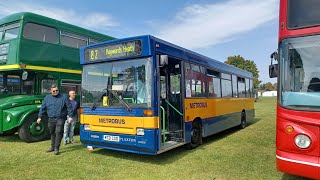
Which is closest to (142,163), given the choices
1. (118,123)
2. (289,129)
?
(118,123)

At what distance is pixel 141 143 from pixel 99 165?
3.72ft

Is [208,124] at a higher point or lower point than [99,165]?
higher

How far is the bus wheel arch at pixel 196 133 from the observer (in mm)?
8570

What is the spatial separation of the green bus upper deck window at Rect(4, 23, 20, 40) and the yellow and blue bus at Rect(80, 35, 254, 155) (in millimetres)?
3511

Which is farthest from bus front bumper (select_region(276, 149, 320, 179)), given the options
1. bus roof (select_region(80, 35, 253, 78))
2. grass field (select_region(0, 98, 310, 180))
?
bus roof (select_region(80, 35, 253, 78))

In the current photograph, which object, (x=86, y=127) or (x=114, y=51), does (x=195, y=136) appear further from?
(x=114, y=51)

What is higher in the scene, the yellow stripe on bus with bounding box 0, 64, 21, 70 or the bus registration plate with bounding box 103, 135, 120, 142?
the yellow stripe on bus with bounding box 0, 64, 21, 70

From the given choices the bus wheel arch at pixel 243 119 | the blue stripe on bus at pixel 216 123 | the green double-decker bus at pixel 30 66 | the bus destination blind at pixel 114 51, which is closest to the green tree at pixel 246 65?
A: the bus wheel arch at pixel 243 119

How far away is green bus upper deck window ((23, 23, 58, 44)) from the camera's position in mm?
9984

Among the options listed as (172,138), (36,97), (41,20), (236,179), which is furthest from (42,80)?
(236,179)

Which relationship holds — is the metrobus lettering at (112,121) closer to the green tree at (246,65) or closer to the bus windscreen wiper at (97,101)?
the bus windscreen wiper at (97,101)

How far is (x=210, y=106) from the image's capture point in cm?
977

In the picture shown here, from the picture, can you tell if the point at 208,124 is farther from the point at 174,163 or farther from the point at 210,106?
the point at 174,163

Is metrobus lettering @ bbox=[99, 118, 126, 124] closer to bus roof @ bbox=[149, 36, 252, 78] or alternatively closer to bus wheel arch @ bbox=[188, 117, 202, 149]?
bus roof @ bbox=[149, 36, 252, 78]
